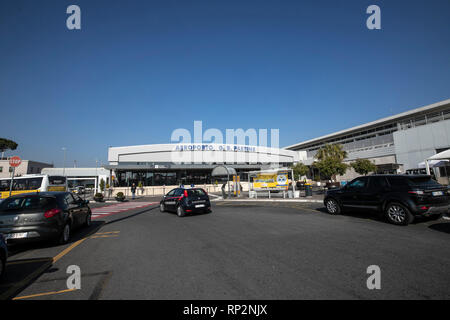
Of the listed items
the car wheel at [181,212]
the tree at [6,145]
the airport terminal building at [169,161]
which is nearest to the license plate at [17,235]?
the car wheel at [181,212]

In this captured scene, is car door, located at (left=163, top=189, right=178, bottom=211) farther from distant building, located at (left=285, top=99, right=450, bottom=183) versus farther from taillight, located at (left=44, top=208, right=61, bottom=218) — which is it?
distant building, located at (left=285, top=99, right=450, bottom=183)

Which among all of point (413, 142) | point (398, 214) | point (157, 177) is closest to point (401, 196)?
point (398, 214)

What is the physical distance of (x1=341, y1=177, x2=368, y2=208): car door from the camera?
8.70m

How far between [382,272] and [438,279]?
2.23ft

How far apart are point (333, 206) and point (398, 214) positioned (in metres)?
2.76

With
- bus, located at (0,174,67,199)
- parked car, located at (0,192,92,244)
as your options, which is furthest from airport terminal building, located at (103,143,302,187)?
parked car, located at (0,192,92,244)

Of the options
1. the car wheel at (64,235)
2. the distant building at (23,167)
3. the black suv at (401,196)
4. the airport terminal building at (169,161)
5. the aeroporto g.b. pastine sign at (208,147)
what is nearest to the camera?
the car wheel at (64,235)

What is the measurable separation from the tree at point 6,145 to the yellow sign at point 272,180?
239 ft

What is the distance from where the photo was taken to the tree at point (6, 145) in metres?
58.9

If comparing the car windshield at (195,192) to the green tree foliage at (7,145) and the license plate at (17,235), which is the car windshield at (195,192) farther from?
the green tree foliage at (7,145)

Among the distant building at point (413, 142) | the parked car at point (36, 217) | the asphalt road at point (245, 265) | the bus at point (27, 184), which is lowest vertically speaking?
the asphalt road at point (245, 265)

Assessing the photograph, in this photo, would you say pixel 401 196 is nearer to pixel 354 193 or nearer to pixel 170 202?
pixel 354 193

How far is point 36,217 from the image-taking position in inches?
225
